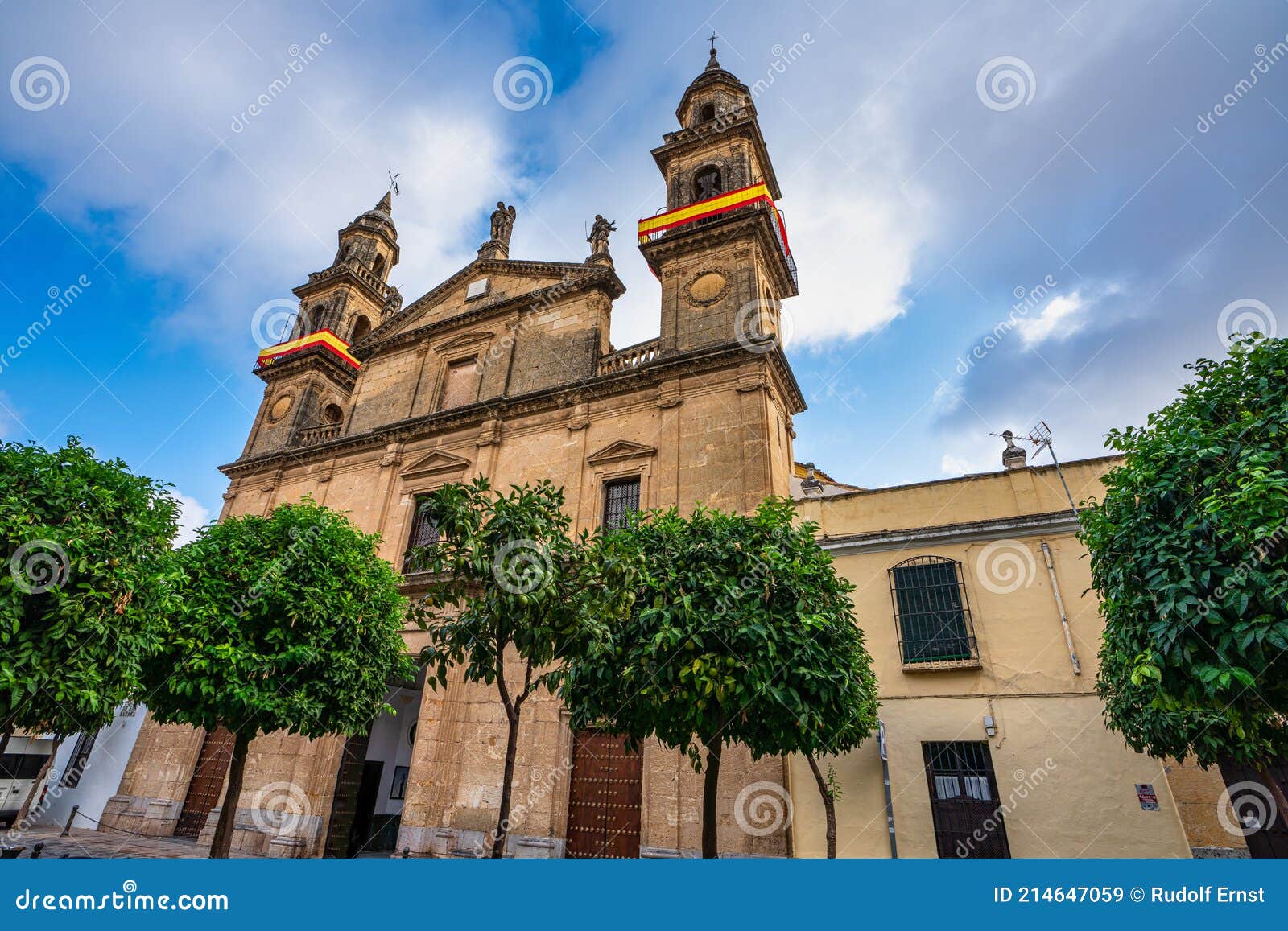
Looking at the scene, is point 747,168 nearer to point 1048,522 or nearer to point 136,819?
point 1048,522

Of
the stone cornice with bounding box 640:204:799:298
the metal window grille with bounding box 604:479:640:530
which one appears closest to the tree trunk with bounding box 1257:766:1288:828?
the metal window grille with bounding box 604:479:640:530

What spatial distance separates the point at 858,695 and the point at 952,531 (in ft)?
15.5

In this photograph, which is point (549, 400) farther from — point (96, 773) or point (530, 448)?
point (96, 773)

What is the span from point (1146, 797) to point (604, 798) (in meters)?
8.55

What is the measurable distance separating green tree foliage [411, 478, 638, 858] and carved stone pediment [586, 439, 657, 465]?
725cm

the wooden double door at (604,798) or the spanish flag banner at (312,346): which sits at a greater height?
the spanish flag banner at (312,346)

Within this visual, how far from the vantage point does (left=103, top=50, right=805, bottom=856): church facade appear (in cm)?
1206

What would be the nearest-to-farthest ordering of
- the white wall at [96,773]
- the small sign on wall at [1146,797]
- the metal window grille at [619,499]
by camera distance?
the small sign on wall at [1146,797]
the metal window grille at [619,499]
the white wall at [96,773]

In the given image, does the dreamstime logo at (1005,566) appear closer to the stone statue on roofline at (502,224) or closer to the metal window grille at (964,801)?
the metal window grille at (964,801)

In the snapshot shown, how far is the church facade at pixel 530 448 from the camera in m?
12.1

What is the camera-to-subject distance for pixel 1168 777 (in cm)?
955

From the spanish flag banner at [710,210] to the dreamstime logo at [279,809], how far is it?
610 inches

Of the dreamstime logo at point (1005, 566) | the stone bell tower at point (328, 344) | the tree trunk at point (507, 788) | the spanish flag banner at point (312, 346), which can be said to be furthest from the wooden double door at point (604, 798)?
the spanish flag banner at point (312, 346)
